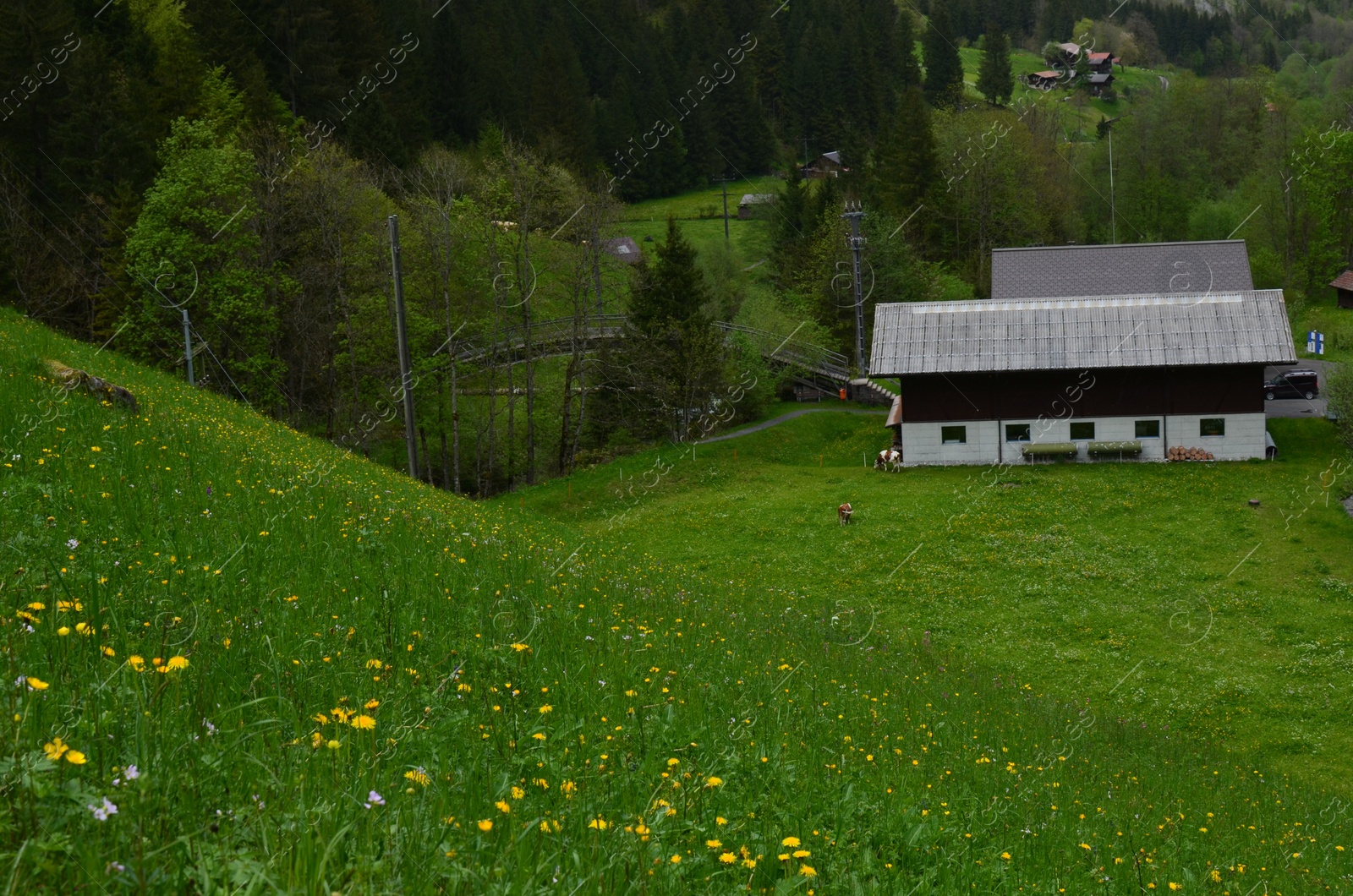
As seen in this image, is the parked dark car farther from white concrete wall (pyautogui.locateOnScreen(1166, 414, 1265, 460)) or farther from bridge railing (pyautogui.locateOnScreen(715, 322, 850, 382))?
bridge railing (pyautogui.locateOnScreen(715, 322, 850, 382))

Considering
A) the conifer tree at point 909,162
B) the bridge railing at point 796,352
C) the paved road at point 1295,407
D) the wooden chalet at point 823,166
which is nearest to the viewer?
the paved road at point 1295,407

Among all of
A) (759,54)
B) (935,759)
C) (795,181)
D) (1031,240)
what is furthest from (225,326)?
(759,54)

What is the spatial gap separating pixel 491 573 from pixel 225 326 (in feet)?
118

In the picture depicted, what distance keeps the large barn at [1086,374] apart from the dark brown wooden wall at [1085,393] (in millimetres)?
44

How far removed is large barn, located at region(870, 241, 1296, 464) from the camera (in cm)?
4062

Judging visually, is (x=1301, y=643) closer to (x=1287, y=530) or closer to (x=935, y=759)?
(x=1287, y=530)

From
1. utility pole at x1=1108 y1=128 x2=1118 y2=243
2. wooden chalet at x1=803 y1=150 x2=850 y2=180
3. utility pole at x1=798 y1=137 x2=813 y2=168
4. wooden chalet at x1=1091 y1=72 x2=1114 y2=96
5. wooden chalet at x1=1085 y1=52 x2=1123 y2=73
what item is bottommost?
utility pole at x1=1108 y1=128 x2=1118 y2=243

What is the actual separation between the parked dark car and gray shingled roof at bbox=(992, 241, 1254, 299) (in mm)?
4612

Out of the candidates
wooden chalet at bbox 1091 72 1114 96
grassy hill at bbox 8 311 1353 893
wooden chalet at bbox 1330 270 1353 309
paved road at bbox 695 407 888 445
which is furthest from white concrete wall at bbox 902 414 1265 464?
wooden chalet at bbox 1091 72 1114 96

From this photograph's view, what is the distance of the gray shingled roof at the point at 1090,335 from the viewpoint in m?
40.5

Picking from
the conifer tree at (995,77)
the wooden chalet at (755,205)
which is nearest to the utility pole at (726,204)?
the wooden chalet at (755,205)

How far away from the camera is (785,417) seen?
172ft

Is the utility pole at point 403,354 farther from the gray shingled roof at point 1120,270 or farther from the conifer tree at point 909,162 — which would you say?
the conifer tree at point 909,162

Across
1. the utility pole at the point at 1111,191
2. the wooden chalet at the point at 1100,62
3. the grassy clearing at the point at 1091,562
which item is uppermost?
the wooden chalet at the point at 1100,62
